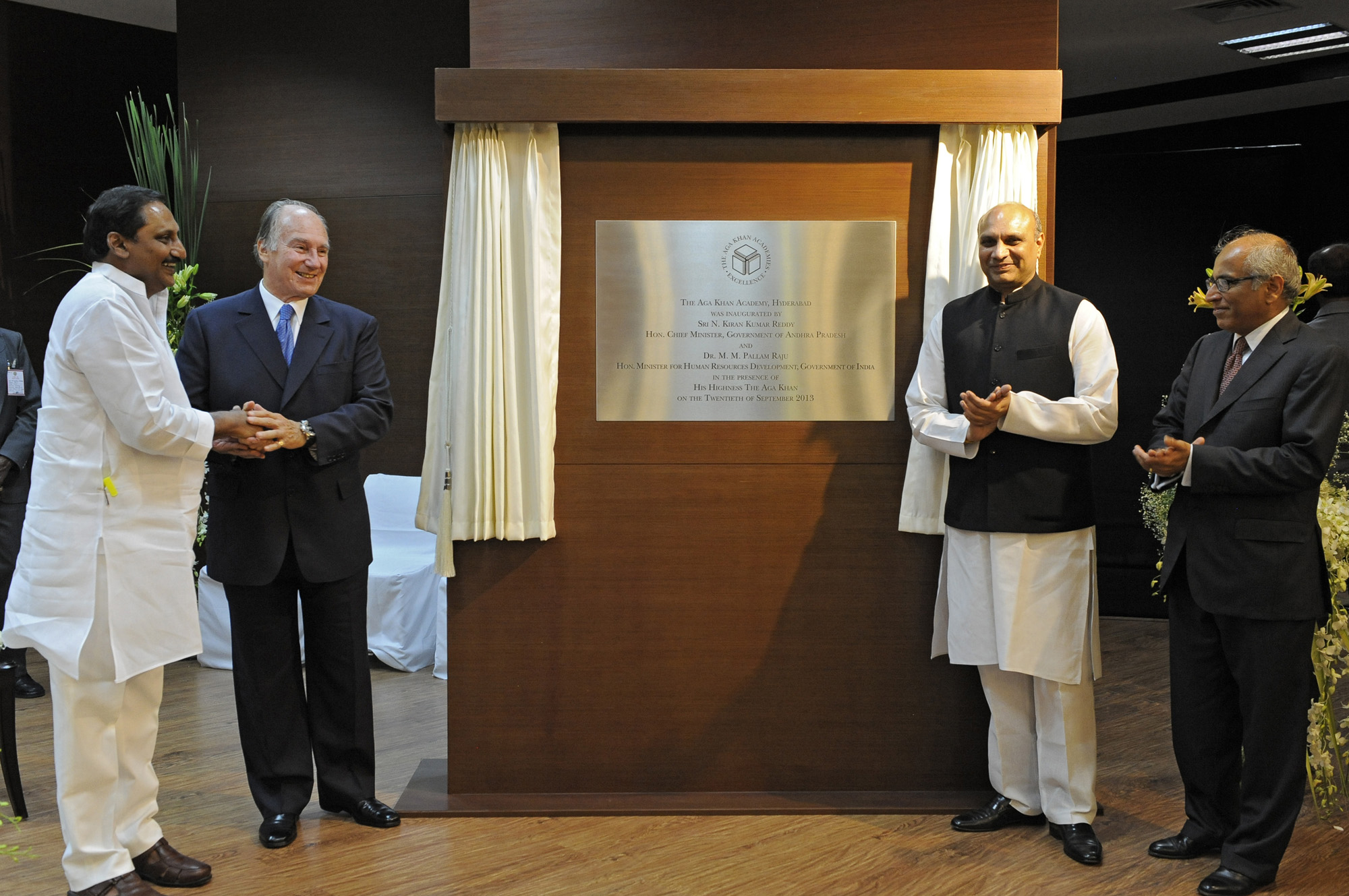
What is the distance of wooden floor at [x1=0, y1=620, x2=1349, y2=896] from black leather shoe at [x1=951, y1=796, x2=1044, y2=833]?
0.04 meters

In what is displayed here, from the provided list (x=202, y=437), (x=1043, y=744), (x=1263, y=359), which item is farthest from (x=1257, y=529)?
(x=202, y=437)

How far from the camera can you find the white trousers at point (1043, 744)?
3420mm

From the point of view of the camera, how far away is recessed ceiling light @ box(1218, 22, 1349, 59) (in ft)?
20.4

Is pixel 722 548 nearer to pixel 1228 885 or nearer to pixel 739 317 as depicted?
pixel 739 317

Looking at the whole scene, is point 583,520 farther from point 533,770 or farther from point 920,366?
point 920,366

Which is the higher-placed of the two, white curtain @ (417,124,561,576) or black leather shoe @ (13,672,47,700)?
white curtain @ (417,124,561,576)

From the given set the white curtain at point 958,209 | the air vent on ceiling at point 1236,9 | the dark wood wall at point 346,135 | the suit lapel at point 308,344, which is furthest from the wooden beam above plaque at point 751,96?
the air vent on ceiling at point 1236,9

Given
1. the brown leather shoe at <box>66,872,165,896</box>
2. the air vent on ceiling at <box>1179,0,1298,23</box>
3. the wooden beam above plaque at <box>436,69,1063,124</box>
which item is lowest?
the brown leather shoe at <box>66,872,165,896</box>

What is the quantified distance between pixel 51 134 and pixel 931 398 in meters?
5.41

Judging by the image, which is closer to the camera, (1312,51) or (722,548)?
(722,548)

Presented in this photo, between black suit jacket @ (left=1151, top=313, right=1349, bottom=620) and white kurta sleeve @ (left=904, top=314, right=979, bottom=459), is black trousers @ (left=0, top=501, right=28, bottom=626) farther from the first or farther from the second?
black suit jacket @ (left=1151, top=313, right=1349, bottom=620)

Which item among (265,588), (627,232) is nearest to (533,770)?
(265,588)

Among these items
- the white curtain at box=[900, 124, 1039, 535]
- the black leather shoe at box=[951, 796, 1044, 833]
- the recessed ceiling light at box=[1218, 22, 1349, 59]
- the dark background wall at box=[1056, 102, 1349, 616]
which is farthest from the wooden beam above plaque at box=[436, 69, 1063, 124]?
the dark background wall at box=[1056, 102, 1349, 616]

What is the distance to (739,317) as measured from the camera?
374 cm
